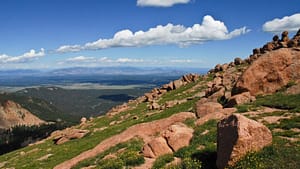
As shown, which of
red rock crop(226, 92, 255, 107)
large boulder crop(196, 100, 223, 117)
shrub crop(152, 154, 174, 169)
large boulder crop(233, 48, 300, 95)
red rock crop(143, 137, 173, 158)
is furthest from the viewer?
large boulder crop(233, 48, 300, 95)

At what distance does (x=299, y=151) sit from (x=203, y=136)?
23.2 feet

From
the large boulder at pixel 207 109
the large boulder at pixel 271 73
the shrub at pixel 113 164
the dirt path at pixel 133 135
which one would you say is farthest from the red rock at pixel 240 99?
the shrub at pixel 113 164

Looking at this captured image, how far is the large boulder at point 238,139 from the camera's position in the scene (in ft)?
53.9

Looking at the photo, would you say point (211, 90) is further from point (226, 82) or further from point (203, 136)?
point (203, 136)

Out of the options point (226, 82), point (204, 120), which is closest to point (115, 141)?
point (204, 120)

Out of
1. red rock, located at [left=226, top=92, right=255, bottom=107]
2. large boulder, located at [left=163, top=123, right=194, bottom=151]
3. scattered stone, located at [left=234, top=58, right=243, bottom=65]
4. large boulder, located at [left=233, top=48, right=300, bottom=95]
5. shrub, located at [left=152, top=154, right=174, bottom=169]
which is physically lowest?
shrub, located at [left=152, top=154, right=174, bottom=169]

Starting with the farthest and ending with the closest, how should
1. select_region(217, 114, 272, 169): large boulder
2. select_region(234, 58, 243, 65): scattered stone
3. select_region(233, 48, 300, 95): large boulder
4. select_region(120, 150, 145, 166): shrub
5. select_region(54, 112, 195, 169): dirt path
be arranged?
select_region(234, 58, 243, 65): scattered stone
select_region(233, 48, 300, 95): large boulder
select_region(54, 112, 195, 169): dirt path
select_region(120, 150, 145, 166): shrub
select_region(217, 114, 272, 169): large boulder

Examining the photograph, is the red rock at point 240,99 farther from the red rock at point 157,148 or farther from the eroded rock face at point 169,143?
the red rock at point 157,148

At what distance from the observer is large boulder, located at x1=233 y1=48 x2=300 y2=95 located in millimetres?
33844

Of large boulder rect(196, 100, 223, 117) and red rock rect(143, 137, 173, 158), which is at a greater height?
large boulder rect(196, 100, 223, 117)

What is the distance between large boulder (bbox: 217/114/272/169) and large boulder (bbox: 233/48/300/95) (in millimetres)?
17939

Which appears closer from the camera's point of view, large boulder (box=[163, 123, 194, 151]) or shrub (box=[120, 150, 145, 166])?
shrub (box=[120, 150, 145, 166])

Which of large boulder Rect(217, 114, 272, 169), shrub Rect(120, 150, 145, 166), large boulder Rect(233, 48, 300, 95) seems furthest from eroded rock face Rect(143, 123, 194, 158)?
large boulder Rect(233, 48, 300, 95)

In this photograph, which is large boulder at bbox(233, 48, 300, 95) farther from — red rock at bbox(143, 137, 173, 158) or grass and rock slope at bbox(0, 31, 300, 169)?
red rock at bbox(143, 137, 173, 158)
